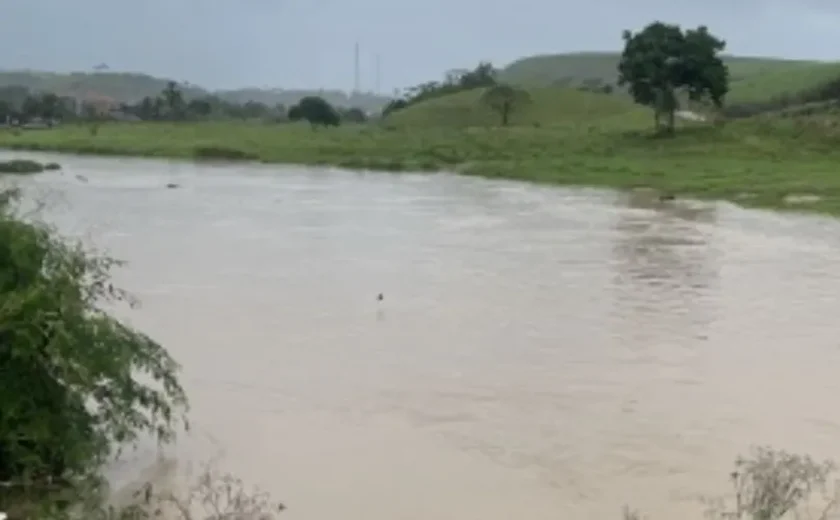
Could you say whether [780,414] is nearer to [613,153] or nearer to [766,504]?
[766,504]

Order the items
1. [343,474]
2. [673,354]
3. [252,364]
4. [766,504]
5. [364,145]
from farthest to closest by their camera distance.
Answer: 1. [364,145]
2. [673,354]
3. [252,364]
4. [343,474]
5. [766,504]

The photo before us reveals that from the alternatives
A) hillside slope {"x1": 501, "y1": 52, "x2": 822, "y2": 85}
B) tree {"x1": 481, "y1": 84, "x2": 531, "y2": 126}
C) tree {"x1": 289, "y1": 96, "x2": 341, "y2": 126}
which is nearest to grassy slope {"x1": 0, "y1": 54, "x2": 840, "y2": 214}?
tree {"x1": 481, "y1": 84, "x2": 531, "y2": 126}

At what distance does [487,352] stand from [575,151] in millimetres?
30871

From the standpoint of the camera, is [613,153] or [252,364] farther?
[613,153]

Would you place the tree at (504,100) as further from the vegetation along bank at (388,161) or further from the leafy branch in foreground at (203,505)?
the leafy branch in foreground at (203,505)

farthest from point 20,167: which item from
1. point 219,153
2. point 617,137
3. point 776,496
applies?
point 776,496

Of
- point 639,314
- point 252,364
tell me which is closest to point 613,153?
point 639,314

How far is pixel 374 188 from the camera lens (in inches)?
1438

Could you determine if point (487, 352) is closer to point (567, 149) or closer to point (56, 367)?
point (56, 367)

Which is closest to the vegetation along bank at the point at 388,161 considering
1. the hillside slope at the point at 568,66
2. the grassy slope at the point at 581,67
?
the grassy slope at the point at 581,67

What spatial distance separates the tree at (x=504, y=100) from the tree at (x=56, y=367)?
5469 cm

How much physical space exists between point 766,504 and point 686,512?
208cm

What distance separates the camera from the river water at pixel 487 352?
954 centimetres

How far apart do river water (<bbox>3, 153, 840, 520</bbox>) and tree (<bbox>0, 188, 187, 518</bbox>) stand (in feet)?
2.67
